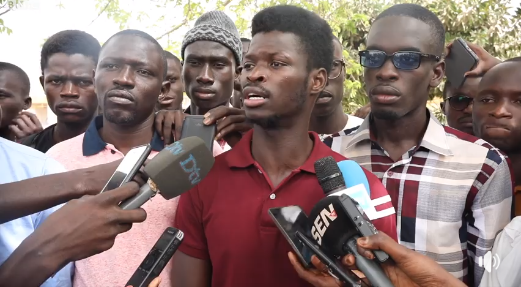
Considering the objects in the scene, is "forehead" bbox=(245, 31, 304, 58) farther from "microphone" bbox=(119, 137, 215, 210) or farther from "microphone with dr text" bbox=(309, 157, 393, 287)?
"microphone with dr text" bbox=(309, 157, 393, 287)

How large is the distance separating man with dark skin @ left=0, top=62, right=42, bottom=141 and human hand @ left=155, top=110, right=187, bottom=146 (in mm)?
1855

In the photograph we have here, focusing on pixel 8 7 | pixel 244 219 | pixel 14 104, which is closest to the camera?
pixel 244 219

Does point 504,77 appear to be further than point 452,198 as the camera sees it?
Yes

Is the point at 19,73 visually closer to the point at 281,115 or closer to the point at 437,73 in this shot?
the point at 281,115

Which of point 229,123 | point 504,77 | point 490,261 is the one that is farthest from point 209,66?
point 490,261

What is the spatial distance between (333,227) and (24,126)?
3408mm

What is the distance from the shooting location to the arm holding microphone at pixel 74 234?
1.61 metres

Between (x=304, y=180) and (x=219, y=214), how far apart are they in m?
0.40

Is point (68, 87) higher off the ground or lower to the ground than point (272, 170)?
higher

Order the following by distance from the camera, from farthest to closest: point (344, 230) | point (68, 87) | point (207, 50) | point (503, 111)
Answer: point (207, 50) < point (68, 87) < point (503, 111) < point (344, 230)

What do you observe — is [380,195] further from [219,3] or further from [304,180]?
[219,3]

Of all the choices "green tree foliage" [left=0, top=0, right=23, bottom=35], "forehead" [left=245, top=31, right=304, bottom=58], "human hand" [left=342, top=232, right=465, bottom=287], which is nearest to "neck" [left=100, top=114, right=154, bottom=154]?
"forehead" [left=245, top=31, right=304, bottom=58]

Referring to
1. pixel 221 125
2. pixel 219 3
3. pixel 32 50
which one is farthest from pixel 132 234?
pixel 32 50

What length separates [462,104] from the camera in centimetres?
399
